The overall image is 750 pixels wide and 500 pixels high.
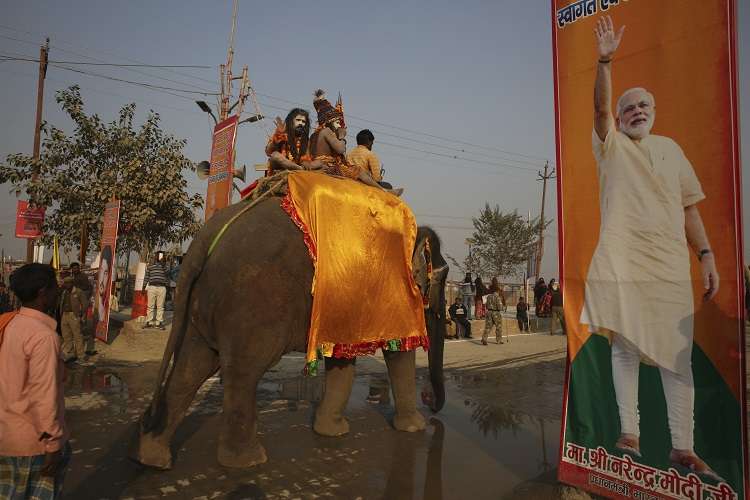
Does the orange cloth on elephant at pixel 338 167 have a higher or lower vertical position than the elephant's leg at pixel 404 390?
higher

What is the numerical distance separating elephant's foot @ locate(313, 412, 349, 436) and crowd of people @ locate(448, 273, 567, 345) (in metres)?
8.45

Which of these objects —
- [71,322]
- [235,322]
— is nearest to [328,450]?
[235,322]

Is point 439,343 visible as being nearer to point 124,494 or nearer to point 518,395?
point 518,395

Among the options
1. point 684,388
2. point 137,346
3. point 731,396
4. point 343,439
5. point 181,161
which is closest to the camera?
point 731,396

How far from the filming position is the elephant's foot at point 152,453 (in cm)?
393

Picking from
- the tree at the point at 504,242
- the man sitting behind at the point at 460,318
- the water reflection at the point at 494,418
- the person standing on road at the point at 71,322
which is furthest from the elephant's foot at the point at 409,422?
the tree at the point at 504,242

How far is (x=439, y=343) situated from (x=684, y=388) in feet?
10.6

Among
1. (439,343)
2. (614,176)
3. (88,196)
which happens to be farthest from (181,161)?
(614,176)

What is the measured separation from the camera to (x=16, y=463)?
2.30 m

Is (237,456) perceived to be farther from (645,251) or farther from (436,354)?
(645,251)

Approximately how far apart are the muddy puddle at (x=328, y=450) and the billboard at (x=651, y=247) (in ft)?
3.11

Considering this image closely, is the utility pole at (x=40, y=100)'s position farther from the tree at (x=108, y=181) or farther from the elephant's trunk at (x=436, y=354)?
the elephant's trunk at (x=436, y=354)

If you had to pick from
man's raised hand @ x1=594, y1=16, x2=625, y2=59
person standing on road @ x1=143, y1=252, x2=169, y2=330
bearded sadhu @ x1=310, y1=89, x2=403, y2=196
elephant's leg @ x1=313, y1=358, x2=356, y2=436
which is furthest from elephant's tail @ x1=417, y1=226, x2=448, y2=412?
person standing on road @ x1=143, y1=252, x2=169, y2=330

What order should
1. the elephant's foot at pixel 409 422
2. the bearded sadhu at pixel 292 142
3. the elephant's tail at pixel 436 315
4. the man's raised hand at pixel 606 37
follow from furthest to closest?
the elephant's tail at pixel 436 315, the bearded sadhu at pixel 292 142, the elephant's foot at pixel 409 422, the man's raised hand at pixel 606 37
